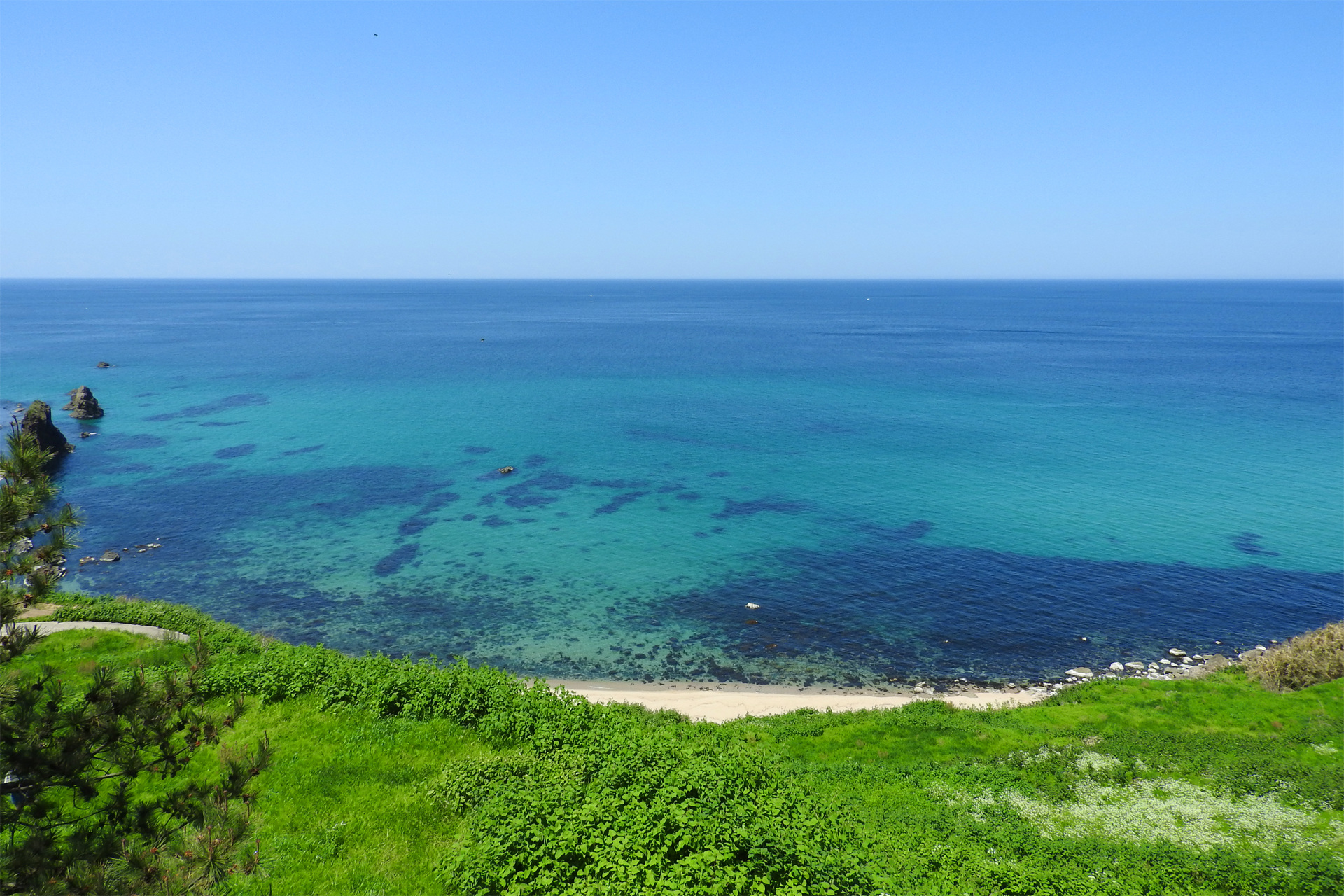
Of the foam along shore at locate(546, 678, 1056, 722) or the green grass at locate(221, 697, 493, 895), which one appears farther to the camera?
the foam along shore at locate(546, 678, 1056, 722)

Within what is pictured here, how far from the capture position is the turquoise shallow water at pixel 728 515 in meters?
42.2

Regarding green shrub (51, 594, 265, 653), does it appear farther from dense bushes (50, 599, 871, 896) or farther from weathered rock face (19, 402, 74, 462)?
weathered rock face (19, 402, 74, 462)

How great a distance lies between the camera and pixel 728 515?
2376 inches

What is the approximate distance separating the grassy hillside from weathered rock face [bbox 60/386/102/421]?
8191 cm

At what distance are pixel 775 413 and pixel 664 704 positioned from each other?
6808 centimetres

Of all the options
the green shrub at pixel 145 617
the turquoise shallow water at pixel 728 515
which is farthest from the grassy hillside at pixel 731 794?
the turquoise shallow water at pixel 728 515

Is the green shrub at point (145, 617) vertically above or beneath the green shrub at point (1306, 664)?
above

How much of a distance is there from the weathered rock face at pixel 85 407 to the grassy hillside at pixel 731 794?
3225 inches

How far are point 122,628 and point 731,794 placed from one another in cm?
2830

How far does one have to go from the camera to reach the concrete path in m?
28.6

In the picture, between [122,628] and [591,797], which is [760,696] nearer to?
[591,797]

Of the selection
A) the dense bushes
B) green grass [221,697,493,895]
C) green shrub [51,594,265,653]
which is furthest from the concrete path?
green grass [221,697,493,895]

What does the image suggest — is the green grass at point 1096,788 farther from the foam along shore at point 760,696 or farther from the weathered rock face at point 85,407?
the weathered rock face at point 85,407

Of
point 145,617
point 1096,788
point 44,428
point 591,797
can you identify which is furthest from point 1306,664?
point 44,428
